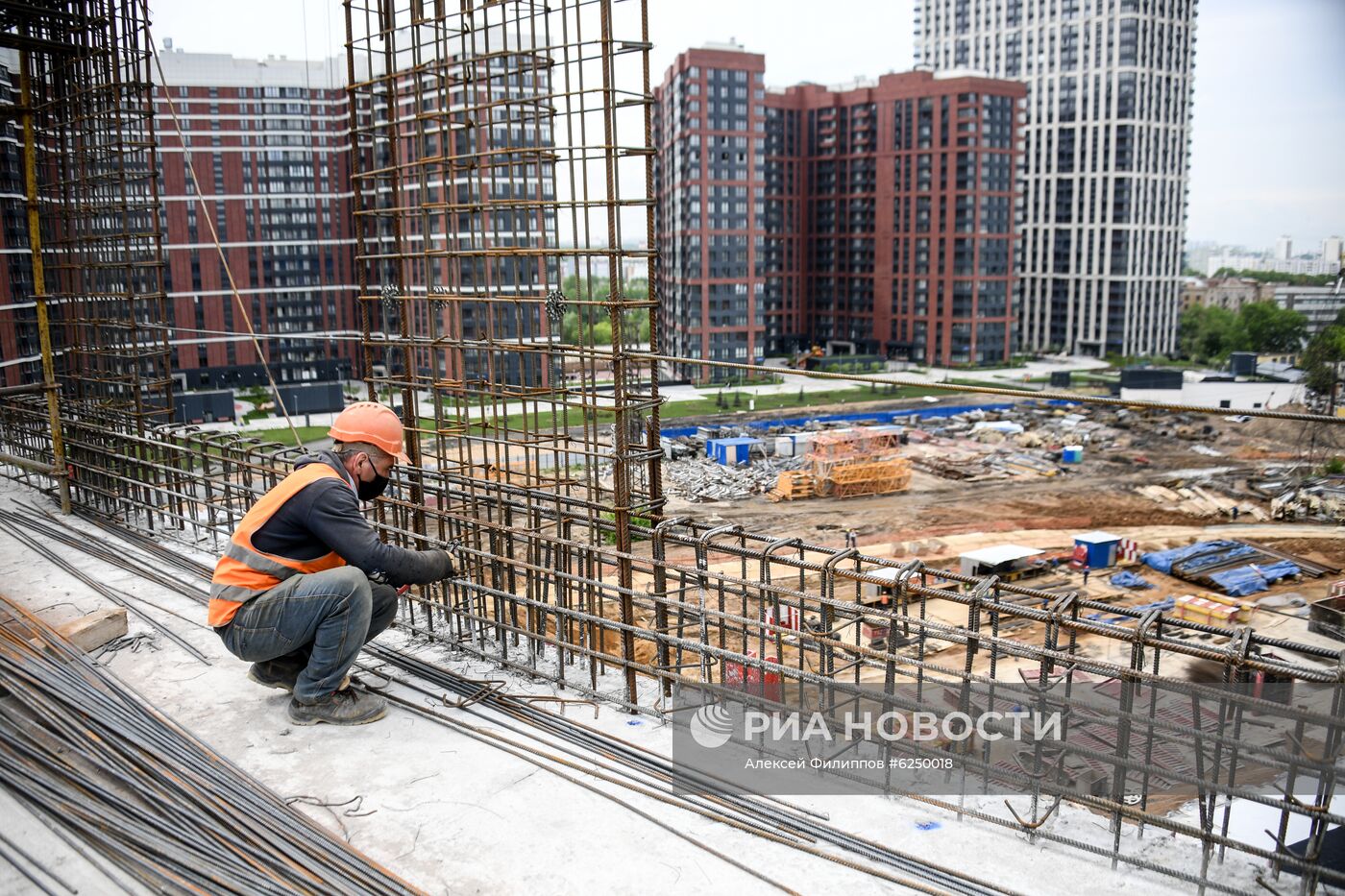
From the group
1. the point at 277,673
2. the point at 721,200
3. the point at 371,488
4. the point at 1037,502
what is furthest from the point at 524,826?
the point at 721,200

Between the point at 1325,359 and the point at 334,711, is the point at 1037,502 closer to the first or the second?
the point at 1325,359

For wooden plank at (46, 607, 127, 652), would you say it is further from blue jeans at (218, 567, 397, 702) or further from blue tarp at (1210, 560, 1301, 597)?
blue tarp at (1210, 560, 1301, 597)

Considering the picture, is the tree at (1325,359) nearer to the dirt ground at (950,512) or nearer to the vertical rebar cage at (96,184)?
the dirt ground at (950,512)

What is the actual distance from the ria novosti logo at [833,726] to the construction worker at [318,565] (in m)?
1.42

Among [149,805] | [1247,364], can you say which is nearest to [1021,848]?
[149,805]

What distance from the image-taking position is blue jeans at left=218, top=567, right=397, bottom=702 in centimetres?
416

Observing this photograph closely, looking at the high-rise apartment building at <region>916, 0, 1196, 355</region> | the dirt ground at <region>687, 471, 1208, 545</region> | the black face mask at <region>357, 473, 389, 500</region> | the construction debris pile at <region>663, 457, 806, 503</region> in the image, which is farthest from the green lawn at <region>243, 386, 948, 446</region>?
the black face mask at <region>357, 473, 389, 500</region>

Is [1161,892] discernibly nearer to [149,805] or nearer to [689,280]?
[149,805]

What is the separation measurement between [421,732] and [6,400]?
30.6 feet

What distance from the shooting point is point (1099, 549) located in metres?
22.6

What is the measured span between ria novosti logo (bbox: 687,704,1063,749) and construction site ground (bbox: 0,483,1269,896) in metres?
0.24

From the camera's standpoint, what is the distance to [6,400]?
11000 millimetres

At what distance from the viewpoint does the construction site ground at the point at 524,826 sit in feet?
10.9

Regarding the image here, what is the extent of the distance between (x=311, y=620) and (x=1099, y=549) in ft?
71.4
